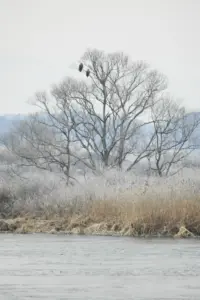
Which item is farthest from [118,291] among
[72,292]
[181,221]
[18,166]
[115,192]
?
[18,166]

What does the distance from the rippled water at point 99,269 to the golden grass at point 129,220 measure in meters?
1.28

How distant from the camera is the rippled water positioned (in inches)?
623

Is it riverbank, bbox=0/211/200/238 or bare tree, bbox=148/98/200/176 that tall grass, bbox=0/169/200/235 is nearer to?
riverbank, bbox=0/211/200/238

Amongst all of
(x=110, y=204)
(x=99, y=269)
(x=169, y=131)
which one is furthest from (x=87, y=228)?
(x=169, y=131)

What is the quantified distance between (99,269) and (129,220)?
8.92 meters

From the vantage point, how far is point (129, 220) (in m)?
27.8

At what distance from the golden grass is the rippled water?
4.21ft

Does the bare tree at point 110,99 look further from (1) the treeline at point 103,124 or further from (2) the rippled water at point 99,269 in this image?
(2) the rippled water at point 99,269

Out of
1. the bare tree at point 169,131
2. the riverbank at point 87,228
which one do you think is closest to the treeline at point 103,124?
the bare tree at point 169,131

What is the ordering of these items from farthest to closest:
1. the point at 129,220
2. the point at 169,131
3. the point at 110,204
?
the point at 169,131
the point at 110,204
the point at 129,220

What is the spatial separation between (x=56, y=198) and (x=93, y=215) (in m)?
3.91

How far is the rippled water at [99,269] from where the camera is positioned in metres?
15.8

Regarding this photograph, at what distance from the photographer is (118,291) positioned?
1592cm

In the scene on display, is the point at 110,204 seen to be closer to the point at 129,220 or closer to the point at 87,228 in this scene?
the point at 87,228
